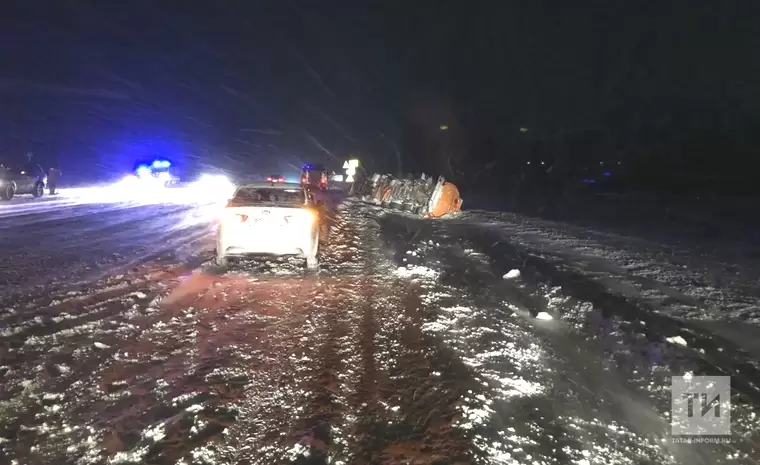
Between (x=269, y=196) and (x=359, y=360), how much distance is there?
6.11 m

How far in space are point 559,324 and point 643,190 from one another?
37354 mm

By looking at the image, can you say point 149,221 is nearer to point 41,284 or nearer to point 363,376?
point 41,284

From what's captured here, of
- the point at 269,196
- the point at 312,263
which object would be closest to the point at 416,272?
the point at 312,263

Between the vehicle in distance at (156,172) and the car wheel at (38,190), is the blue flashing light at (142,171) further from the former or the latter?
the car wheel at (38,190)

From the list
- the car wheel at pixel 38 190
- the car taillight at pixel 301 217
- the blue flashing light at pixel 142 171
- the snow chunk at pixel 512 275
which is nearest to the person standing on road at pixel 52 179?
the car wheel at pixel 38 190

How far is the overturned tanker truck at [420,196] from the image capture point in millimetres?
24219

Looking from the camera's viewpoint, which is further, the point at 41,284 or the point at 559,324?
the point at 41,284

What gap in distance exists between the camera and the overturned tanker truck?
2422cm

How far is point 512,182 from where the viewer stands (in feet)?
169

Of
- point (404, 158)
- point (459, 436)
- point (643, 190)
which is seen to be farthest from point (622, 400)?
point (404, 158)

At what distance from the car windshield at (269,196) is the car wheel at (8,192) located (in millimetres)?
20881

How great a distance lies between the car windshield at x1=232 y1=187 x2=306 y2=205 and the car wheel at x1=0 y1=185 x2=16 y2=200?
20.9m

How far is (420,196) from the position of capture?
2544 cm

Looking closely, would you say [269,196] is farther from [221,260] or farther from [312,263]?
[312,263]
